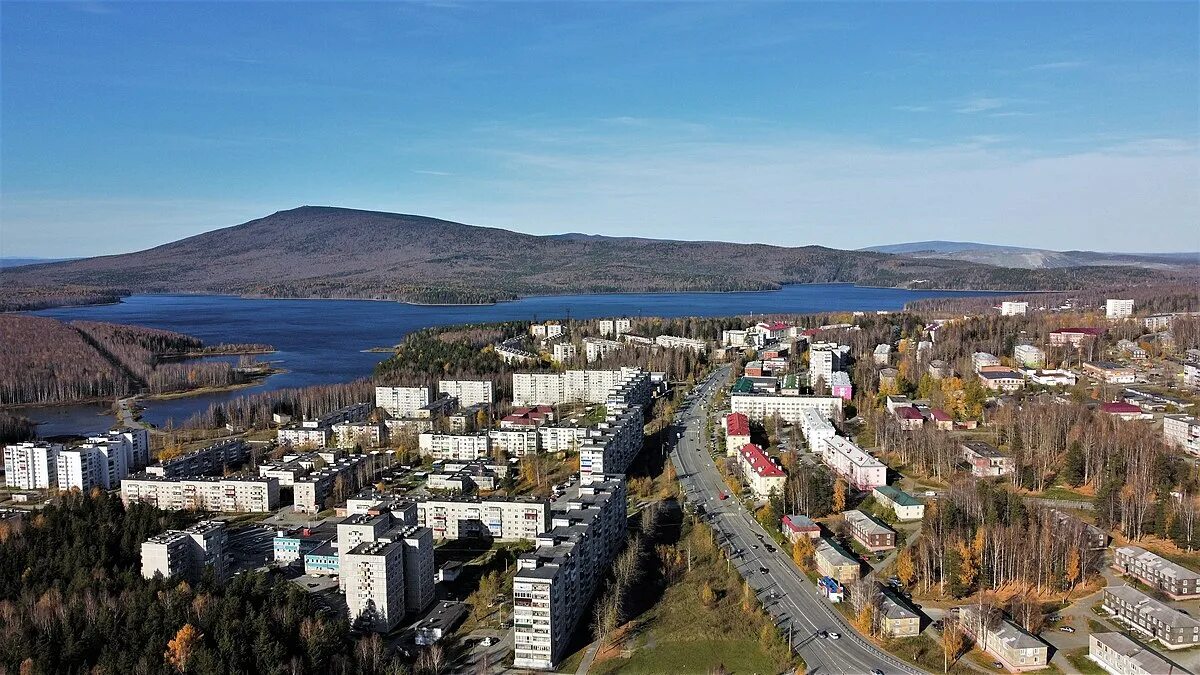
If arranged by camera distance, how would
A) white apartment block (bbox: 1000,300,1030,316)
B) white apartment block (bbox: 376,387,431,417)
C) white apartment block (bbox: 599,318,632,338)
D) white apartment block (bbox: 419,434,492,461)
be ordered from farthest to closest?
white apartment block (bbox: 1000,300,1030,316)
white apartment block (bbox: 599,318,632,338)
white apartment block (bbox: 376,387,431,417)
white apartment block (bbox: 419,434,492,461)

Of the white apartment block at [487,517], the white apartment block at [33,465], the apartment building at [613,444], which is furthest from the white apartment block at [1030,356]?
the white apartment block at [33,465]

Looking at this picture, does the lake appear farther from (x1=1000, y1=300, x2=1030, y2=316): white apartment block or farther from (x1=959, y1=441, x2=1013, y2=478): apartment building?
(x1=959, y1=441, x2=1013, y2=478): apartment building

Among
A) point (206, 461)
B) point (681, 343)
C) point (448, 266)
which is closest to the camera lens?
point (206, 461)

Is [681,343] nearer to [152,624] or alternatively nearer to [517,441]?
[517,441]

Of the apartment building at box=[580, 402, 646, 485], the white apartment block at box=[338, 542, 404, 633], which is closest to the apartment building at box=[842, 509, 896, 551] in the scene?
the apartment building at box=[580, 402, 646, 485]

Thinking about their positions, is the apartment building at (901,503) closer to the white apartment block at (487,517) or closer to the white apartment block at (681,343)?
the white apartment block at (487,517)

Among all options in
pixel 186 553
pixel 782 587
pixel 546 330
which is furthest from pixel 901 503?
pixel 546 330
